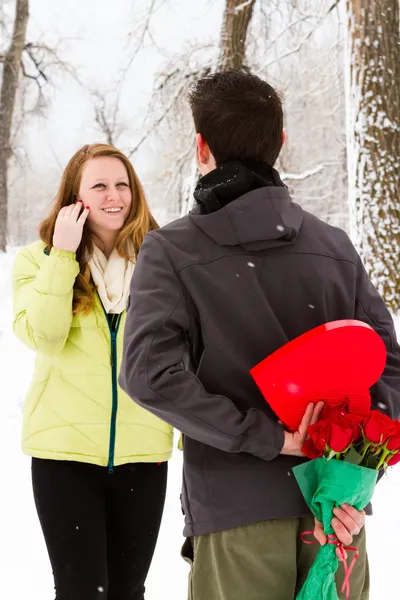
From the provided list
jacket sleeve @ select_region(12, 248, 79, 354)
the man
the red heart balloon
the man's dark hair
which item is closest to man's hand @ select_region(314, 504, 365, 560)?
the man

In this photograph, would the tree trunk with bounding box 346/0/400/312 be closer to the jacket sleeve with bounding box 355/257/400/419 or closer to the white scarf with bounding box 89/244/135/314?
the white scarf with bounding box 89/244/135/314

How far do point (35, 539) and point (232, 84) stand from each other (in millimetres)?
3569

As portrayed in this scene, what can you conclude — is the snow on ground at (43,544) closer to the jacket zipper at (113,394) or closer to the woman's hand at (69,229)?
the jacket zipper at (113,394)

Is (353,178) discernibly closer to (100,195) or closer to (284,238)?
(100,195)

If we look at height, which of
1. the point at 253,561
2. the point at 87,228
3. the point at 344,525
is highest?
the point at 87,228

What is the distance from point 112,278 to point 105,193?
0.35 m

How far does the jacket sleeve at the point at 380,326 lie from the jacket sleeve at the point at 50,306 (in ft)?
3.54

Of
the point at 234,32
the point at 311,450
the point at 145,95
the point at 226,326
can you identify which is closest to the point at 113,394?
the point at 226,326

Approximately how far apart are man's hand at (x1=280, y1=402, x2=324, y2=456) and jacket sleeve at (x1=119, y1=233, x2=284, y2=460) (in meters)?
0.03

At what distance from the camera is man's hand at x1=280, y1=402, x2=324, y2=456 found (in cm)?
160

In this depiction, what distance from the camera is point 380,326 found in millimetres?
1784

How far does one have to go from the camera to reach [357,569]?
1.69 meters

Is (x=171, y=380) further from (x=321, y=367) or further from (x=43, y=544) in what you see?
(x=43, y=544)

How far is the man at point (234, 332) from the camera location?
61.7 inches
